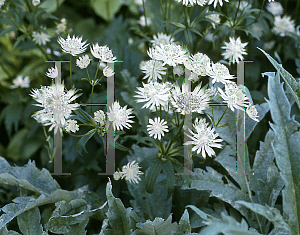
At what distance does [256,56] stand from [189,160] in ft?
1.92

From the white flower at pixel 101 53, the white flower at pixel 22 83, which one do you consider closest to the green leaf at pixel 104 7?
the white flower at pixel 22 83

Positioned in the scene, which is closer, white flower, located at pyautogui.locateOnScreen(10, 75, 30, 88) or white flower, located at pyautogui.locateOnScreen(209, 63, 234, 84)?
white flower, located at pyautogui.locateOnScreen(209, 63, 234, 84)

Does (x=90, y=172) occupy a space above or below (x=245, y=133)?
below

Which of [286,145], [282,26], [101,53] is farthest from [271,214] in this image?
[282,26]

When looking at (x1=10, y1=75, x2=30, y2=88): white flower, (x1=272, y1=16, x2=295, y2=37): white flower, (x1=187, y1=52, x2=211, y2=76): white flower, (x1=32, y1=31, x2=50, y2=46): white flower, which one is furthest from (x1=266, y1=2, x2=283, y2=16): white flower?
(x1=10, y1=75, x2=30, y2=88): white flower

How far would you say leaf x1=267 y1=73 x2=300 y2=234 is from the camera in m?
0.49

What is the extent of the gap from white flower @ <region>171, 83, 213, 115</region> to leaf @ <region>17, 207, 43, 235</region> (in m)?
0.36

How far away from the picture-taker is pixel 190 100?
1.69 ft

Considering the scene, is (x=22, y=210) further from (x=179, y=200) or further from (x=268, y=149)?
(x=268, y=149)

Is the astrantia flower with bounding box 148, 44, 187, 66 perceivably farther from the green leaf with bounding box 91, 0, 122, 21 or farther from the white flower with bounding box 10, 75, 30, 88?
the green leaf with bounding box 91, 0, 122, 21

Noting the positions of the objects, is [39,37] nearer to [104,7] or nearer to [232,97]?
[232,97]

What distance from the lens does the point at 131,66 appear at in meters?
0.95

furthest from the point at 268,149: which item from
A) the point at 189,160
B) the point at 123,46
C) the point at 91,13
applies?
the point at 91,13

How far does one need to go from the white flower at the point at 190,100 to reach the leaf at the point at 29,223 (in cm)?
36
